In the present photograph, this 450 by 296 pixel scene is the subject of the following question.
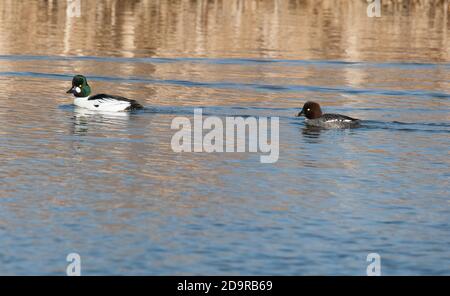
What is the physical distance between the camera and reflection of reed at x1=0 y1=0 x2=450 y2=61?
103 feet

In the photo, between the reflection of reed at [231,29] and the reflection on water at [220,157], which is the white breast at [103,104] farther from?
the reflection of reed at [231,29]

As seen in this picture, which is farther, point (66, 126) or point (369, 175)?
point (66, 126)

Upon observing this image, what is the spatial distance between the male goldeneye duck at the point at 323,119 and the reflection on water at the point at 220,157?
Result: 203 millimetres

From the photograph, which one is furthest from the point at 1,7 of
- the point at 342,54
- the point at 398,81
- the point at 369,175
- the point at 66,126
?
the point at 369,175

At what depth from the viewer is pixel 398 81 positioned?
27.1 metres

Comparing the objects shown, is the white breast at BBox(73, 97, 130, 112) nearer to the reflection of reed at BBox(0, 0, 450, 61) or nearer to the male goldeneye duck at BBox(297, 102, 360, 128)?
the male goldeneye duck at BBox(297, 102, 360, 128)

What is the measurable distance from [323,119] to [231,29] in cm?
1518

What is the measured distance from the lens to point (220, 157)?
17312 mm

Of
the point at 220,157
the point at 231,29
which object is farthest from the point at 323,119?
the point at 231,29

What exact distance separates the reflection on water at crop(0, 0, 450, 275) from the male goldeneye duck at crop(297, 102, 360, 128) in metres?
0.20

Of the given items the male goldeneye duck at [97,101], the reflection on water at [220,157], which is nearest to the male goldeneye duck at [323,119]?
the reflection on water at [220,157]

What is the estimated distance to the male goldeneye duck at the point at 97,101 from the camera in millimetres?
21844
